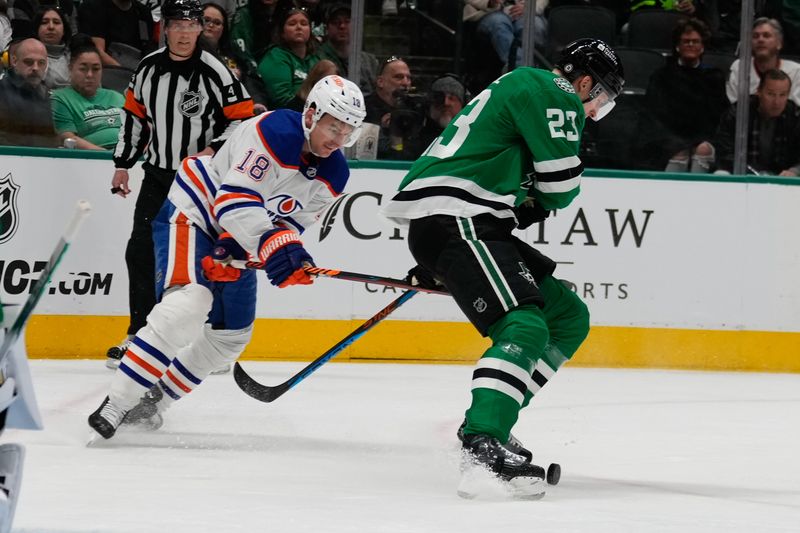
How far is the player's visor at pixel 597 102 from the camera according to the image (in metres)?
3.59

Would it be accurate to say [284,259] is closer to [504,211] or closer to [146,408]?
[504,211]

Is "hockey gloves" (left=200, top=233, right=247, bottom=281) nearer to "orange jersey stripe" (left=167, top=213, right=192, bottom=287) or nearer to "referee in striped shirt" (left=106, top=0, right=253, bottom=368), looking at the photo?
"orange jersey stripe" (left=167, top=213, right=192, bottom=287)

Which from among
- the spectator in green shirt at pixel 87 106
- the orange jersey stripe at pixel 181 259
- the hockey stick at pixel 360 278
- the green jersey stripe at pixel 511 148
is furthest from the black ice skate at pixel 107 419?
the spectator in green shirt at pixel 87 106

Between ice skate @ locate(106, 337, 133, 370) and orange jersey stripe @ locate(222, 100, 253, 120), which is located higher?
orange jersey stripe @ locate(222, 100, 253, 120)

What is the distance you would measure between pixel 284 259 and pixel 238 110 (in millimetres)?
1847

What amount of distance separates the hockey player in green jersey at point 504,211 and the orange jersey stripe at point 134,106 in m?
2.06

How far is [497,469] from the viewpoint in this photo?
318 cm

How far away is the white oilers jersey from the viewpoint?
3.76 m

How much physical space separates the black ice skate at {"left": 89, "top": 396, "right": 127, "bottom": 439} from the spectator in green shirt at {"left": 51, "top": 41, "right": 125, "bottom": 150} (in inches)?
83.7

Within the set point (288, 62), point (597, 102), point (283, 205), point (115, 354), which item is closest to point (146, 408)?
point (283, 205)

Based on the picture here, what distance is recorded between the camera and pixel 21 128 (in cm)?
566

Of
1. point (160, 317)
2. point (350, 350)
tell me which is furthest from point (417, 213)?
point (350, 350)

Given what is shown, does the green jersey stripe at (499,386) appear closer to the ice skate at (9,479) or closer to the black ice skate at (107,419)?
the black ice skate at (107,419)

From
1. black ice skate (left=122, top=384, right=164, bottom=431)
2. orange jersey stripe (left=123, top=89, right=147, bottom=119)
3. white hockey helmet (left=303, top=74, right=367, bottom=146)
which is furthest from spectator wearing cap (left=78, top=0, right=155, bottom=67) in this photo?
white hockey helmet (left=303, top=74, right=367, bottom=146)
